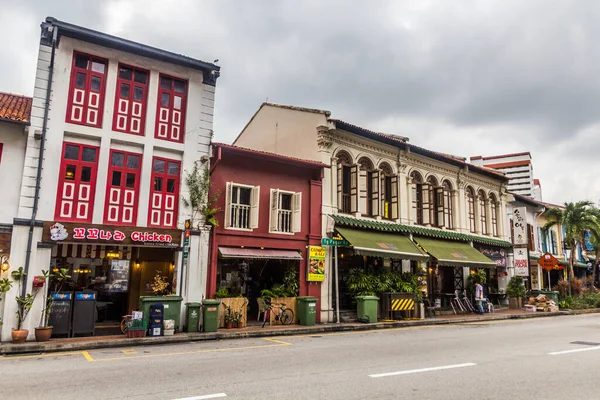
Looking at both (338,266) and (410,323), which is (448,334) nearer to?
(410,323)

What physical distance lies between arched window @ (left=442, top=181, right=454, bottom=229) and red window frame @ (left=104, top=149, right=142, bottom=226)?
1626 centimetres

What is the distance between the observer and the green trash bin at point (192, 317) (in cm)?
1380

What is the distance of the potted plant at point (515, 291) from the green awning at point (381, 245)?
914cm

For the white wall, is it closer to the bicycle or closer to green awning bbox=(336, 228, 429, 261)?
the bicycle

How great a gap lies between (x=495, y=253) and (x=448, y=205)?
4.85 m

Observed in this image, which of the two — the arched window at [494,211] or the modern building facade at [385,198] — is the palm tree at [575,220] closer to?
the arched window at [494,211]

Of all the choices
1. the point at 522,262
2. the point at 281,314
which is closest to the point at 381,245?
the point at 281,314

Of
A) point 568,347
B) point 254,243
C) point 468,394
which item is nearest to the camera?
point 468,394

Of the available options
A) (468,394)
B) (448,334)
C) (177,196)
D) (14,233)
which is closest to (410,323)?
(448,334)

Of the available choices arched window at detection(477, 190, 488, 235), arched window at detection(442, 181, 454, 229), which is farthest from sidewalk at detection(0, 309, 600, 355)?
arched window at detection(477, 190, 488, 235)

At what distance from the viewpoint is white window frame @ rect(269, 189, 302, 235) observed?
55.5 feet

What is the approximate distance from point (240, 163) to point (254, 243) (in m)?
3.07

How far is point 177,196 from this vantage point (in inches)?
595

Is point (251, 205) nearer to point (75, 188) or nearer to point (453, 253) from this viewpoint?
point (75, 188)
